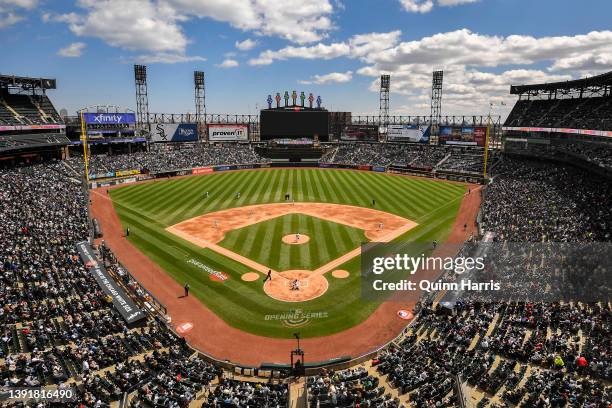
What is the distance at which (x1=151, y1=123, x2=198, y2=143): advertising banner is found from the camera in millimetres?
92456

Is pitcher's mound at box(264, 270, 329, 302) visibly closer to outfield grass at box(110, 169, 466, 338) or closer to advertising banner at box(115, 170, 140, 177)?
outfield grass at box(110, 169, 466, 338)

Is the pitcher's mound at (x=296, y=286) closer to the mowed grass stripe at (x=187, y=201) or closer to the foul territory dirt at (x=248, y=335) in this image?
the foul territory dirt at (x=248, y=335)

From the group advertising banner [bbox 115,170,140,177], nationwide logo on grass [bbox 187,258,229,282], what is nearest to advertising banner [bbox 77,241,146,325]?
nationwide logo on grass [bbox 187,258,229,282]

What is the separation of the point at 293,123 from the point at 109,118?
136ft

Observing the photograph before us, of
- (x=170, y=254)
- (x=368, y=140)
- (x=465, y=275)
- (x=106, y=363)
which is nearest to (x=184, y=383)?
(x=106, y=363)

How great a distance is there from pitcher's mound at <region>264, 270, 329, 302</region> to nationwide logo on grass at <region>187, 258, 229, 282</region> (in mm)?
3777

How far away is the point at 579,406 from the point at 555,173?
50.3 m

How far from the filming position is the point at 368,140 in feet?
338

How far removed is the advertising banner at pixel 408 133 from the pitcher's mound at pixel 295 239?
6536 cm

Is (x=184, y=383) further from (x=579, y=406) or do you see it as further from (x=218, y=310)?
(x=579, y=406)

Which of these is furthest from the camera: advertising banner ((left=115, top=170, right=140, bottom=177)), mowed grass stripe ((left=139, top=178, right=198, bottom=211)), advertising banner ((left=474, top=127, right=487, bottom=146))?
advertising banner ((left=474, top=127, right=487, bottom=146))

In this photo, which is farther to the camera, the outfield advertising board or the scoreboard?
the scoreboard

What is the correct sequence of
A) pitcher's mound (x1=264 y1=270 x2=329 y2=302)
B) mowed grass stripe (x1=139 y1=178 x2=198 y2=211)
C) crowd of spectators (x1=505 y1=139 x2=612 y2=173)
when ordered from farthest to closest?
1. mowed grass stripe (x1=139 y1=178 x2=198 y2=211)
2. crowd of spectators (x1=505 y1=139 x2=612 y2=173)
3. pitcher's mound (x1=264 y1=270 x2=329 y2=302)

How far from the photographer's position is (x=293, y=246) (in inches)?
1443
